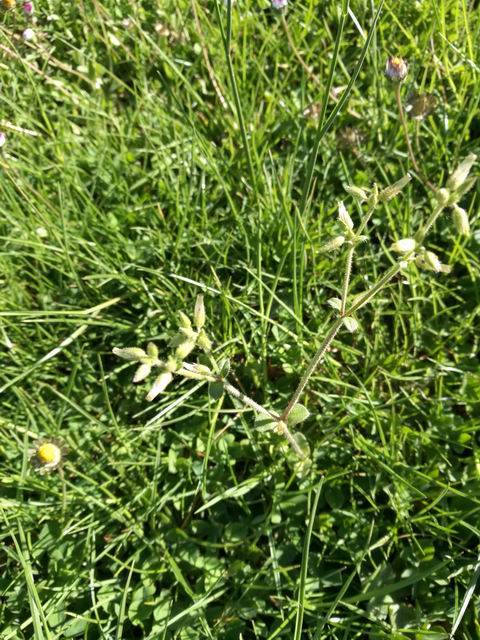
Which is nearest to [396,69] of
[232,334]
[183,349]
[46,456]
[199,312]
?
[232,334]

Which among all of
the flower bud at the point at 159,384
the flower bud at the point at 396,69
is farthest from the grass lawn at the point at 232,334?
the flower bud at the point at 159,384

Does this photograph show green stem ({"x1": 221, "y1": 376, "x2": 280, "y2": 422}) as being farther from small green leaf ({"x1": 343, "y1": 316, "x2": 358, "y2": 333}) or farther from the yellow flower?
the yellow flower

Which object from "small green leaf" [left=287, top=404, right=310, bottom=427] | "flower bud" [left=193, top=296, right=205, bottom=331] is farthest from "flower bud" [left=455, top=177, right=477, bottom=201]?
"small green leaf" [left=287, top=404, right=310, bottom=427]

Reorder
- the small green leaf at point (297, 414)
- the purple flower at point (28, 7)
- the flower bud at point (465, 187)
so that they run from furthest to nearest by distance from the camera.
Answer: the purple flower at point (28, 7) < the small green leaf at point (297, 414) < the flower bud at point (465, 187)

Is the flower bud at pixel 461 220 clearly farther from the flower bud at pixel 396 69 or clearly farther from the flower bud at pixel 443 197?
the flower bud at pixel 396 69

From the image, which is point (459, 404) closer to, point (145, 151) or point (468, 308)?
point (468, 308)

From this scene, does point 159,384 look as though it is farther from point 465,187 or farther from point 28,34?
point 28,34
